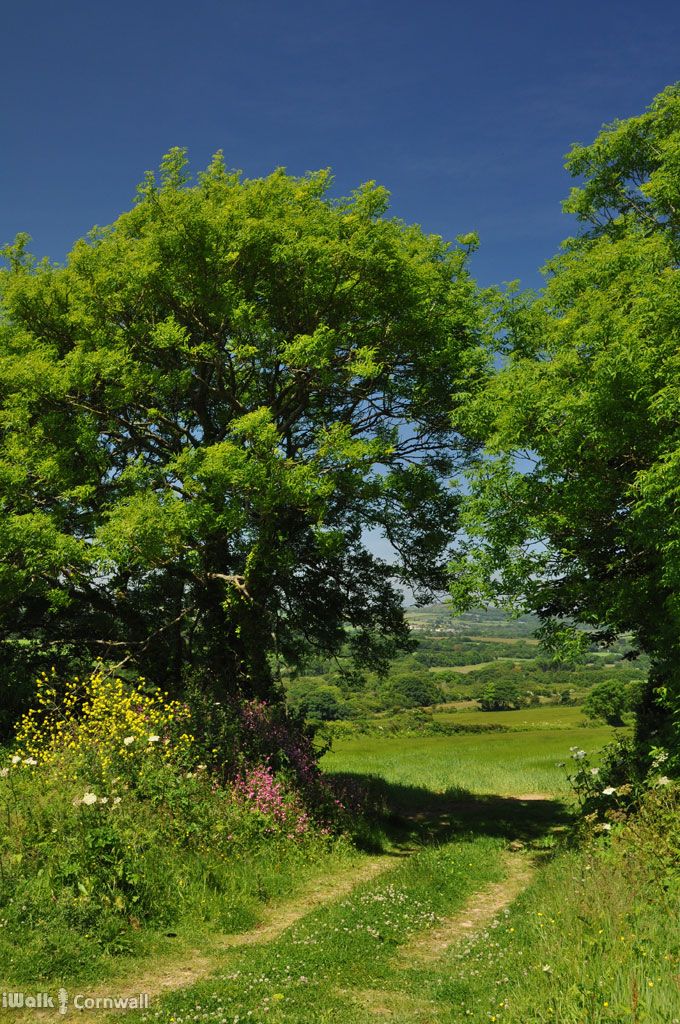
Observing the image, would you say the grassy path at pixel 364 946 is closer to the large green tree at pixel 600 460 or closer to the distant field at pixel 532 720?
the large green tree at pixel 600 460

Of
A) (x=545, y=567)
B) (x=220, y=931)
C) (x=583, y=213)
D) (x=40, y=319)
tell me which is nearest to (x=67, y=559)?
(x=40, y=319)

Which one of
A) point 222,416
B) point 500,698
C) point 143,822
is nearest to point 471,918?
point 143,822

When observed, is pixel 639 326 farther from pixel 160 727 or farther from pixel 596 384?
pixel 160 727

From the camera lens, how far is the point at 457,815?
1681 cm

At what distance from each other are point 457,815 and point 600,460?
10603 millimetres

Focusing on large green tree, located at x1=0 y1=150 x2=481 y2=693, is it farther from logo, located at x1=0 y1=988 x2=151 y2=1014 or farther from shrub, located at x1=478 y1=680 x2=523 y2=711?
shrub, located at x1=478 y1=680 x2=523 y2=711

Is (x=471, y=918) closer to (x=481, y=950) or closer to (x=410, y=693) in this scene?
(x=481, y=950)

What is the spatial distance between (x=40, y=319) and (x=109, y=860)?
1185cm

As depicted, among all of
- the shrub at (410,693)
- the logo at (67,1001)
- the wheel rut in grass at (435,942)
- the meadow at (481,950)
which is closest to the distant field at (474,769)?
the wheel rut in grass at (435,942)

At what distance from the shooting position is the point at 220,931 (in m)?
8.03

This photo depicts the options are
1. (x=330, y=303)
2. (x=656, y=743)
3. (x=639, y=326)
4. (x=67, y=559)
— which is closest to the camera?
(x=639, y=326)

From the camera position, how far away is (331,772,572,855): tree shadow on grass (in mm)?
14039

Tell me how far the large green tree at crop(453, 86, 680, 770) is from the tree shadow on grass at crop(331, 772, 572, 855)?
4251 millimetres

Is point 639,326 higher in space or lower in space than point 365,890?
higher
